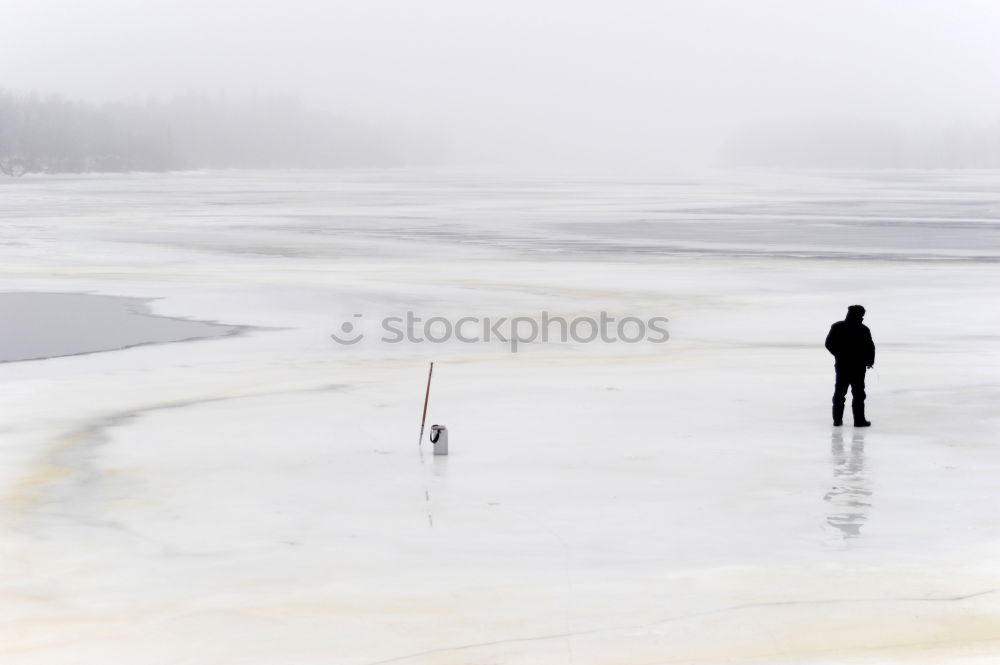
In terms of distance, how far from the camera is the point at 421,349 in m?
17.9

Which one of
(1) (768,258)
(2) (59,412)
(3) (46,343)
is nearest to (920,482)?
(2) (59,412)

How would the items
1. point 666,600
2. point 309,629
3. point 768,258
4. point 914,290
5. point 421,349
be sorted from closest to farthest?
1. point 309,629
2. point 666,600
3. point 421,349
4. point 914,290
5. point 768,258

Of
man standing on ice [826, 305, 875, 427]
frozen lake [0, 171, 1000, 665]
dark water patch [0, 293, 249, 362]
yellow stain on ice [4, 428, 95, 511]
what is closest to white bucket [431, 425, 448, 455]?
frozen lake [0, 171, 1000, 665]

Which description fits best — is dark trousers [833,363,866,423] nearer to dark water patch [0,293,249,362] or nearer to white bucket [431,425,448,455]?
white bucket [431,425,448,455]

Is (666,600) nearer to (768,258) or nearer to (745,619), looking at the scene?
(745,619)

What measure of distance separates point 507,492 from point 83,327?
1145 cm

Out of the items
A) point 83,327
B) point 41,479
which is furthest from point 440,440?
point 83,327

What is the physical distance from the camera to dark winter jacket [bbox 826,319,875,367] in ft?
39.8

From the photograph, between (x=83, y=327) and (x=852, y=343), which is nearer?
(x=852, y=343)

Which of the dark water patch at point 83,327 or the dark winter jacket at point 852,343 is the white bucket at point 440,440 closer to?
the dark winter jacket at point 852,343

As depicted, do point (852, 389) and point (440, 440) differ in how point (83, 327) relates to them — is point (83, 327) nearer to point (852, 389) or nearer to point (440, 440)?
point (440, 440)

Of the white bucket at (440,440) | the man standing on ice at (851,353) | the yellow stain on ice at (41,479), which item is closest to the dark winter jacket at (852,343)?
the man standing on ice at (851,353)

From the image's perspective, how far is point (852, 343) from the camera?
12172 millimetres

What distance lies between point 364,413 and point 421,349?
186 inches
